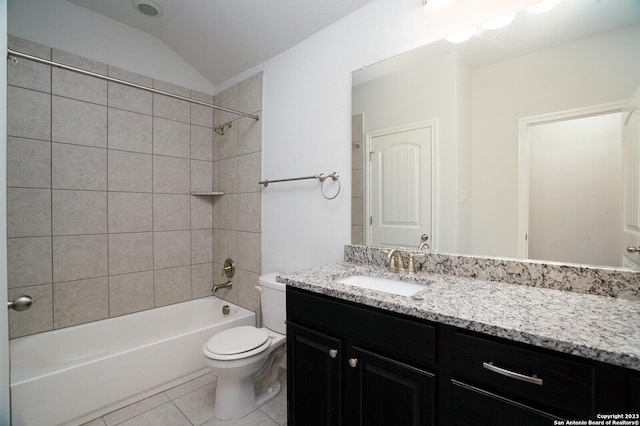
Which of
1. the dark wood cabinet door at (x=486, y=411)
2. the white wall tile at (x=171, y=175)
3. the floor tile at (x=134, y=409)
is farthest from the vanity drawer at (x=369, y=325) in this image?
the white wall tile at (x=171, y=175)

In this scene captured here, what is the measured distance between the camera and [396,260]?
1438 millimetres

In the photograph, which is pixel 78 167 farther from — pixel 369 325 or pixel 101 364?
pixel 369 325

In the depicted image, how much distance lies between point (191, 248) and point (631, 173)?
2827mm

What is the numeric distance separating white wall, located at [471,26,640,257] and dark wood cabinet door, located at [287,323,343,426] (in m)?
0.80

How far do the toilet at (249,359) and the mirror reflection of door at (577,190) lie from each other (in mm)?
1440

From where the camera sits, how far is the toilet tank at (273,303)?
73.8 inches

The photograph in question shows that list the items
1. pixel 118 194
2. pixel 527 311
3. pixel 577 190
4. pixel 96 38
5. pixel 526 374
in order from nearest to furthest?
pixel 526 374
pixel 527 311
pixel 577 190
pixel 96 38
pixel 118 194

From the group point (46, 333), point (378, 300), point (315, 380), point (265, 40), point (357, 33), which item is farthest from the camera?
point (265, 40)

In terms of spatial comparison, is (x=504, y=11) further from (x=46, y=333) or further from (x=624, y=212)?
(x=46, y=333)

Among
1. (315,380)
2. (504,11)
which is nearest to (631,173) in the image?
(504,11)

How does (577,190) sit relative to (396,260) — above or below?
above

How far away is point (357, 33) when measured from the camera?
1.68 metres

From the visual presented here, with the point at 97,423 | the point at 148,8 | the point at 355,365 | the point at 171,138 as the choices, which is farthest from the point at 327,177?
the point at 97,423

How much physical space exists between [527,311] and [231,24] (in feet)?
7.77
